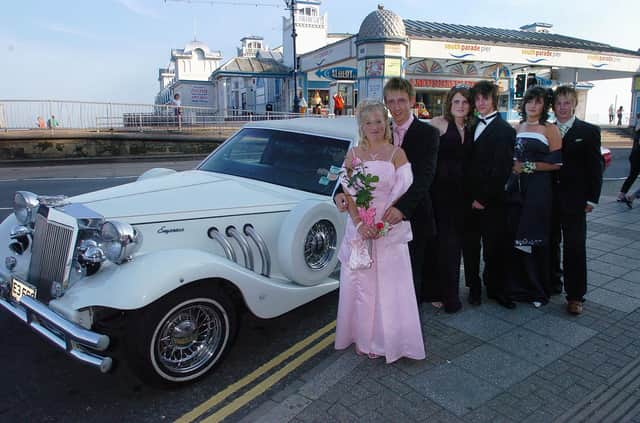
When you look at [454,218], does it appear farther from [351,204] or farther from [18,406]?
[18,406]

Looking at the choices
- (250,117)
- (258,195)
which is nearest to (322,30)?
(250,117)

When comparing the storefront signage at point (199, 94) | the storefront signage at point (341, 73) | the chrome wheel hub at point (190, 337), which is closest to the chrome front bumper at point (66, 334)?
the chrome wheel hub at point (190, 337)

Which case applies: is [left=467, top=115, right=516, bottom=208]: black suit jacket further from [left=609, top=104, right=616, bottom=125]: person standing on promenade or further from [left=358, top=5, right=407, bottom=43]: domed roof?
[left=609, top=104, right=616, bottom=125]: person standing on promenade

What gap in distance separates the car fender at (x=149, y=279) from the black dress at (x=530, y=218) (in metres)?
2.46

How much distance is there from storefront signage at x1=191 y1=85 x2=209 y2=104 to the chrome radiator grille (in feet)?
173

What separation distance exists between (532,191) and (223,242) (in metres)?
2.81

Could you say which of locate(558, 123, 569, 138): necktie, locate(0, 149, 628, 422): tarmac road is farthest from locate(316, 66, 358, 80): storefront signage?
locate(0, 149, 628, 422): tarmac road

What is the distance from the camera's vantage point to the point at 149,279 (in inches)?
118

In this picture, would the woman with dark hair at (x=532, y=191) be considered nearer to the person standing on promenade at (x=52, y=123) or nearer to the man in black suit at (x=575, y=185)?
the man in black suit at (x=575, y=185)

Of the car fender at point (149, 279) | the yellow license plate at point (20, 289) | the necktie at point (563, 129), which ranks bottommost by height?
the yellow license plate at point (20, 289)

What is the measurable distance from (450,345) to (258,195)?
78.9 inches

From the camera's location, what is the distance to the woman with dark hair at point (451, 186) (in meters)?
4.19

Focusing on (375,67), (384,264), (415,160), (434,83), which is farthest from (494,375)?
(434,83)

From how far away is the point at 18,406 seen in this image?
3.18m
